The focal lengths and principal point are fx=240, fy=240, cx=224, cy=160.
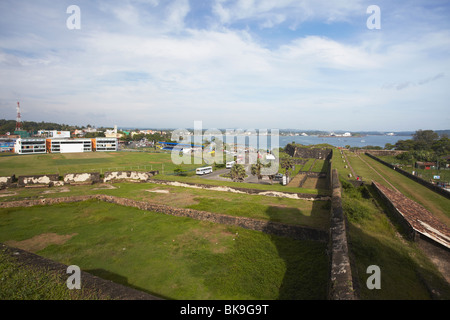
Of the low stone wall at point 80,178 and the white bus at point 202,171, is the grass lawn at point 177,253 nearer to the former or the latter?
the low stone wall at point 80,178

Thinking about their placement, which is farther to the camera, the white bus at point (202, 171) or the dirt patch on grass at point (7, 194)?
the white bus at point (202, 171)

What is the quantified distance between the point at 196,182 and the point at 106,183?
6746 mm

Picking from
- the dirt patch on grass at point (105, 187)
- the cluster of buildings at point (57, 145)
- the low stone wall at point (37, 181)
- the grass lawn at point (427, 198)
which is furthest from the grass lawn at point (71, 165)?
the grass lawn at point (427, 198)

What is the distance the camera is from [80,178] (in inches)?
665

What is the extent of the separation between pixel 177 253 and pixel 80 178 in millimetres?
13017

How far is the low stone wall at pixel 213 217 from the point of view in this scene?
310 inches

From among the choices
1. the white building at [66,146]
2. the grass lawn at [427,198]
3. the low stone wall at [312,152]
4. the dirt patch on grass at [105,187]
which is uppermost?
the white building at [66,146]

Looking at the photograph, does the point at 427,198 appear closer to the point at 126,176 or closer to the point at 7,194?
the point at 126,176

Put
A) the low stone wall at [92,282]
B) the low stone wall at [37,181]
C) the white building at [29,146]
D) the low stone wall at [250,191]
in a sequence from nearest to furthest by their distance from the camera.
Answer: the low stone wall at [92,282] → the low stone wall at [250,191] → the low stone wall at [37,181] → the white building at [29,146]

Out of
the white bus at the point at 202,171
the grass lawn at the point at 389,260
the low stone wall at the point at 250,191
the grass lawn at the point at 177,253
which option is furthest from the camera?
the white bus at the point at 202,171

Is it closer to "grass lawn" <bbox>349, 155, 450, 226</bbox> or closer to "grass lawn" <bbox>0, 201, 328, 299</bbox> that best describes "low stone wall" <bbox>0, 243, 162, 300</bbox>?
"grass lawn" <bbox>0, 201, 328, 299</bbox>

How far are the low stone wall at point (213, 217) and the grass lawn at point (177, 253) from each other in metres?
0.25

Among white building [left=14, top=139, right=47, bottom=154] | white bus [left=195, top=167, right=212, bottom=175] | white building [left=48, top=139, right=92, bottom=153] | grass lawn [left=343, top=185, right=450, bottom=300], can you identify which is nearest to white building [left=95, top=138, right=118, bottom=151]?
white building [left=48, top=139, right=92, bottom=153]
